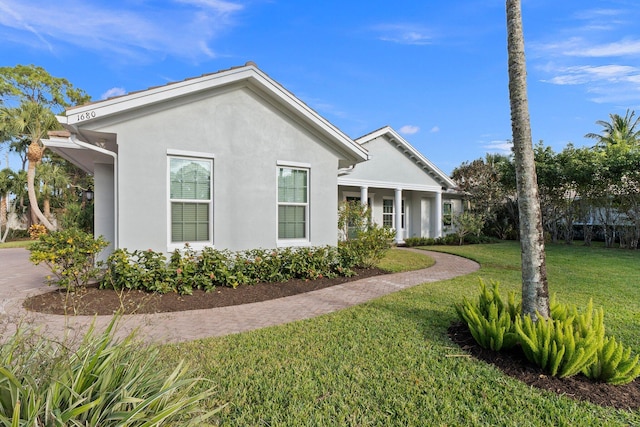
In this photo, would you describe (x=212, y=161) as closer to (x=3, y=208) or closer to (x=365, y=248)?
(x=365, y=248)

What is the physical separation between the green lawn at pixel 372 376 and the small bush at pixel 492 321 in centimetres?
37

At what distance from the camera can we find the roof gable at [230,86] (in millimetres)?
7082

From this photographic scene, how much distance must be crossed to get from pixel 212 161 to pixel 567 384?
7934 mm

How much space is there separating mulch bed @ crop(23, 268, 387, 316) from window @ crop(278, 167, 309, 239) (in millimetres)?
1592

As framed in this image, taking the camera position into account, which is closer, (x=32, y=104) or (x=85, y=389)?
(x=85, y=389)

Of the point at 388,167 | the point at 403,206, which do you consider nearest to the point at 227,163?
the point at 388,167

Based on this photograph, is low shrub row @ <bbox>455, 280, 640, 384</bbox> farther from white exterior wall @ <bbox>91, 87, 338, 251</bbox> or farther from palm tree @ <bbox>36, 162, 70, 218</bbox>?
palm tree @ <bbox>36, 162, 70, 218</bbox>

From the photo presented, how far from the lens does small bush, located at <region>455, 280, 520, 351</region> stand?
3996 millimetres

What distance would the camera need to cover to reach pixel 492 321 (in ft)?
13.3

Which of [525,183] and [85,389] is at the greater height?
[525,183]

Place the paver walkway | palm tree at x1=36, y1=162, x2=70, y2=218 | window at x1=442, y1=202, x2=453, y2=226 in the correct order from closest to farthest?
the paver walkway
window at x1=442, y1=202, x2=453, y2=226
palm tree at x1=36, y1=162, x2=70, y2=218

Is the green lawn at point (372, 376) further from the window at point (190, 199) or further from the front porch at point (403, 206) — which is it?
the front porch at point (403, 206)

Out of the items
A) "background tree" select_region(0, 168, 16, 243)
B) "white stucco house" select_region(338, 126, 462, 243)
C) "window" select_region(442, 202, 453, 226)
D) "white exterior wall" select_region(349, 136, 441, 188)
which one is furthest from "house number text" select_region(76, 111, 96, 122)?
"background tree" select_region(0, 168, 16, 243)

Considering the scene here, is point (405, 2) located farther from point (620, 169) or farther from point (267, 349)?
point (620, 169)
